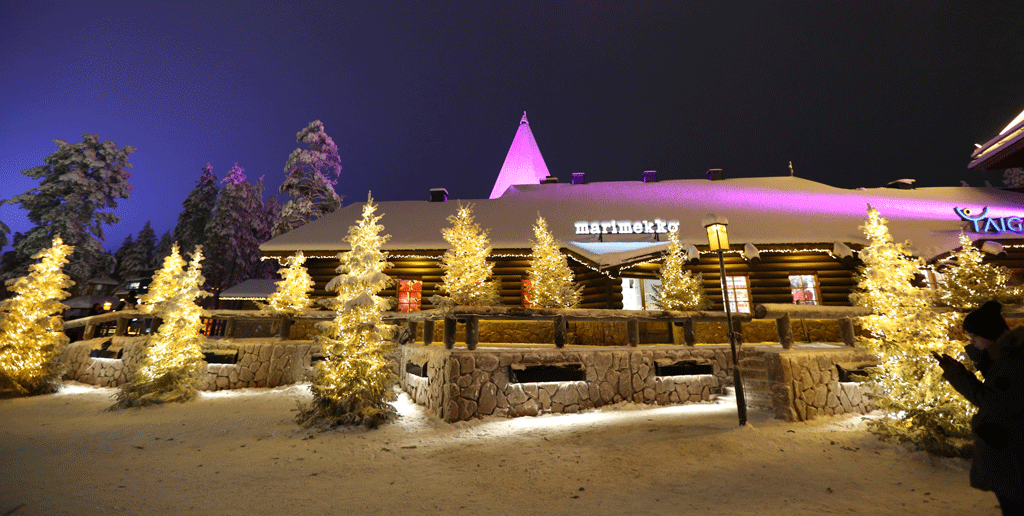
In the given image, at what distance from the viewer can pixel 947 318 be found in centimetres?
573

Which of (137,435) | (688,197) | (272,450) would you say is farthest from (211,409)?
(688,197)

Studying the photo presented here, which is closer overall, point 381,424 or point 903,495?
point 903,495

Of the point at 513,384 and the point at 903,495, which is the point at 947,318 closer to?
the point at 903,495

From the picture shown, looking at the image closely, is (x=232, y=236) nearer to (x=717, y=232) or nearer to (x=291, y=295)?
(x=291, y=295)

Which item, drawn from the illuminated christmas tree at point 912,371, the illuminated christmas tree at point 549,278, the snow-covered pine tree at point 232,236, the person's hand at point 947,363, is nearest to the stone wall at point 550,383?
the illuminated christmas tree at point 912,371

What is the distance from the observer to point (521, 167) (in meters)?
26.1

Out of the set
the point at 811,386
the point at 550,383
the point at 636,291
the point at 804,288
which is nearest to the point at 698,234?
the point at 636,291

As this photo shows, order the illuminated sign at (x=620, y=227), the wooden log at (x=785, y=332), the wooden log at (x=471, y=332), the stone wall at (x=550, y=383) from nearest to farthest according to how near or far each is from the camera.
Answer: the stone wall at (x=550, y=383) < the wooden log at (x=785, y=332) < the wooden log at (x=471, y=332) < the illuminated sign at (x=620, y=227)

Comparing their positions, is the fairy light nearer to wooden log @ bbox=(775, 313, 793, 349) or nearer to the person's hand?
the person's hand

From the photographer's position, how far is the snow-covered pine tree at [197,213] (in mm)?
34062

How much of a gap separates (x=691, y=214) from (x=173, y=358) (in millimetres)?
19716

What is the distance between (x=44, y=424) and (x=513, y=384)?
31.2 ft

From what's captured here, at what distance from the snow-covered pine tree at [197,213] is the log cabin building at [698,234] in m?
23.1

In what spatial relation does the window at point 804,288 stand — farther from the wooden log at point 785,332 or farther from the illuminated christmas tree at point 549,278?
the wooden log at point 785,332
